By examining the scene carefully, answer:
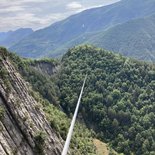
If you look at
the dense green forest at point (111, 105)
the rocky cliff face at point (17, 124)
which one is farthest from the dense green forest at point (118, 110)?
the rocky cliff face at point (17, 124)

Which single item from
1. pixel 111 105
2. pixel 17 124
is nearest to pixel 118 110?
pixel 111 105

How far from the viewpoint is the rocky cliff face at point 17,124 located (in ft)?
162

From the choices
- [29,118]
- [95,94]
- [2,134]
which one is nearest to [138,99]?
[95,94]

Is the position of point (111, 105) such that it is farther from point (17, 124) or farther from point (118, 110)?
point (17, 124)

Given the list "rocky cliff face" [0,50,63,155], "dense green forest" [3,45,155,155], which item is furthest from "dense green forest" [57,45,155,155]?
"rocky cliff face" [0,50,63,155]

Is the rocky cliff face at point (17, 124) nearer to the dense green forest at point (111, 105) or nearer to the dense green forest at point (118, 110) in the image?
the dense green forest at point (111, 105)

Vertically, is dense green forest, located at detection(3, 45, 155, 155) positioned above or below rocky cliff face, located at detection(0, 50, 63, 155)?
below

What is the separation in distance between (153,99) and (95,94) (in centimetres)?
2473

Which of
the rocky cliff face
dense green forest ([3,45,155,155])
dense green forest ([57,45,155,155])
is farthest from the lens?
dense green forest ([3,45,155,155])

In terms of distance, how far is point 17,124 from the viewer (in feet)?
177

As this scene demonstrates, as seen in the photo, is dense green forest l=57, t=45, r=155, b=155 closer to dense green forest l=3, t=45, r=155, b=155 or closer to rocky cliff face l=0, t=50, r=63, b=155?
dense green forest l=3, t=45, r=155, b=155

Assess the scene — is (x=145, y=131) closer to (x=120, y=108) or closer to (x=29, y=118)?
(x=120, y=108)

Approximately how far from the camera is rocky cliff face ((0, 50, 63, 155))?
4928cm

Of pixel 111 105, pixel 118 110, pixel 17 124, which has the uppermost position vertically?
pixel 17 124
